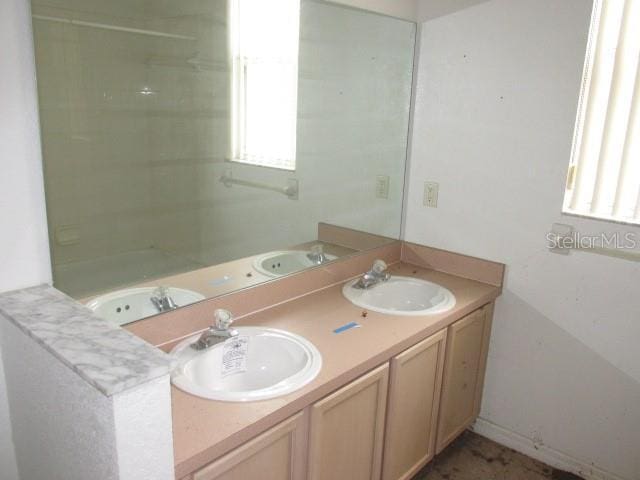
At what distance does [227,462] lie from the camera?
1187mm

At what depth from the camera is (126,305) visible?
1.53m

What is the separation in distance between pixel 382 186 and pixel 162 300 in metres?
1.29

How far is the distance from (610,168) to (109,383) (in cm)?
189

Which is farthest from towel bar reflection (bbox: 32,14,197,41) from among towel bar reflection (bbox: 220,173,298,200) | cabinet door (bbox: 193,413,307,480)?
cabinet door (bbox: 193,413,307,480)

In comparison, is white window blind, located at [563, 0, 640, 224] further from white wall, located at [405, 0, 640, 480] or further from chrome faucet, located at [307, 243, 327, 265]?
chrome faucet, located at [307, 243, 327, 265]

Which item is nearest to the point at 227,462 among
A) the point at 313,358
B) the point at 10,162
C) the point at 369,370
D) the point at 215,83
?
the point at 313,358

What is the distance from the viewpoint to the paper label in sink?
1.57 metres

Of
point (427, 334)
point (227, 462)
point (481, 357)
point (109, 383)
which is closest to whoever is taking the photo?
point (109, 383)

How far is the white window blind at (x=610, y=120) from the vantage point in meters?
1.87

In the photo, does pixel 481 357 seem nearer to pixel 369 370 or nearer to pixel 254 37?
pixel 369 370

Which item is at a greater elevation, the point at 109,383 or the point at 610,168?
the point at 610,168

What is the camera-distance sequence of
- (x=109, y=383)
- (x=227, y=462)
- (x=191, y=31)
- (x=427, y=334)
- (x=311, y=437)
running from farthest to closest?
(x=427, y=334)
(x=191, y=31)
(x=311, y=437)
(x=227, y=462)
(x=109, y=383)

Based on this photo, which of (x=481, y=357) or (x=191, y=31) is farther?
(x=481, y=357)

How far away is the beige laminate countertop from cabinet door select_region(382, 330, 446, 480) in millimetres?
71
